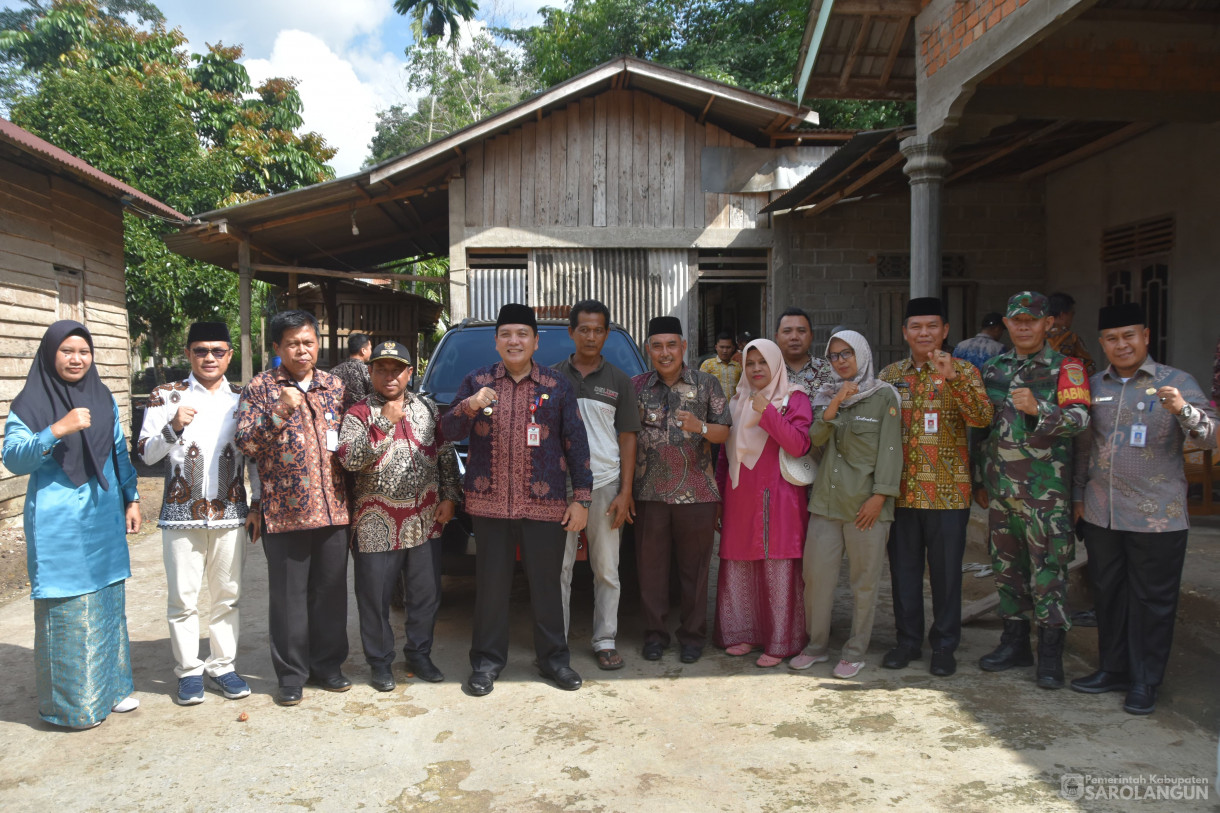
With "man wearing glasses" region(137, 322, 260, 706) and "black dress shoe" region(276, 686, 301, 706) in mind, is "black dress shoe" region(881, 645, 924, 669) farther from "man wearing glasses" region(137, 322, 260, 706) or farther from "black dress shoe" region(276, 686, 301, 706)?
"man wearing glasses" region(137, 322, 260, 706)

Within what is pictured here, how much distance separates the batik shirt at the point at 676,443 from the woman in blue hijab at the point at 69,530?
2.43 metres

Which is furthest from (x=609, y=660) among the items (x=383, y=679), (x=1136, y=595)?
(x=1136, y=595)

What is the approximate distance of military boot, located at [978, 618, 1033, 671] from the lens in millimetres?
4027

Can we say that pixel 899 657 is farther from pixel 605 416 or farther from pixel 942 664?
pixel 605 416

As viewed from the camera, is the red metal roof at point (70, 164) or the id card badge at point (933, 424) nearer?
the id card badge at point (933, 424)

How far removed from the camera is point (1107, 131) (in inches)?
330

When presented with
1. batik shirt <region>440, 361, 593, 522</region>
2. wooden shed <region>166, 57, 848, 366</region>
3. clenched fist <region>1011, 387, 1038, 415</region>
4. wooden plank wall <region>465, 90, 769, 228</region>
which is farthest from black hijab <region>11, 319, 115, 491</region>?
wooden plank wall <region>465, 90, 769, 228</region>

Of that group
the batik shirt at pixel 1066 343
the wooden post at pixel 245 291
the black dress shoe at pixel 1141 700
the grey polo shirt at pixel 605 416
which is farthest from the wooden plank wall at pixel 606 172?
the black dress shoe at pixel 1141 700

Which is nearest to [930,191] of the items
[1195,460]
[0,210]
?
[1195,460]

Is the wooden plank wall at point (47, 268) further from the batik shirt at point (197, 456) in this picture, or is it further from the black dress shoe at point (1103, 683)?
the black dress shoe at point (1103, 683)

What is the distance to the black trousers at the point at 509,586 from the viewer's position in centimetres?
388

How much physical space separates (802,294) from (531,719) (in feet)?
25.2

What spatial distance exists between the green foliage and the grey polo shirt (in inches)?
1067

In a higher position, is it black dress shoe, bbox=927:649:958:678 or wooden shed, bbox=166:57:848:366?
wooden shed, bbox=166:57:848:366
